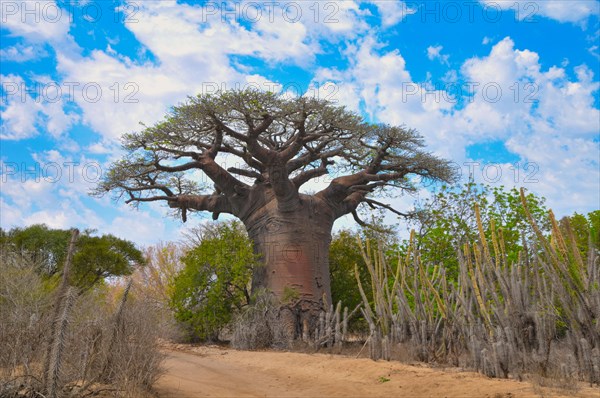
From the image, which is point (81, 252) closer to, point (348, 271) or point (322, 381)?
point (348, 271)

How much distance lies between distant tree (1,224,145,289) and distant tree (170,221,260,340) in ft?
16.1

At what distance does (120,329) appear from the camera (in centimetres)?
625

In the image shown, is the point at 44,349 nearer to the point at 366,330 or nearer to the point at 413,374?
the point at 413,374

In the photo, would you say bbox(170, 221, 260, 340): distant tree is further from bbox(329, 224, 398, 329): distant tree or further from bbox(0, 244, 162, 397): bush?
bbox(0, 244, 162, 397): bush

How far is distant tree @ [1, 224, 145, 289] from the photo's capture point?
18.4m

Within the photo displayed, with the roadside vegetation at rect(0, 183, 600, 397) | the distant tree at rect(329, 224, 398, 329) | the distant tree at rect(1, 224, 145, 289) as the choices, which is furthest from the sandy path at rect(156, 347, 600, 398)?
A: the distant tree at rect(1, 224, 145, 289)

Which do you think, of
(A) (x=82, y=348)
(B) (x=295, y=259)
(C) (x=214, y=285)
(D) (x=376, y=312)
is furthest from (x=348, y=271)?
(A) (x=82, y=348)

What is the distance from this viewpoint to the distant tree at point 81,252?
18406mm

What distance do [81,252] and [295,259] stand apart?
27.2ft

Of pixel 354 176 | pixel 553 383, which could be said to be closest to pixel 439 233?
pixel 354 176

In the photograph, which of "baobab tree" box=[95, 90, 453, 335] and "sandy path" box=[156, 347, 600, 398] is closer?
"sandy path" box=[156, 347, 600, 398]

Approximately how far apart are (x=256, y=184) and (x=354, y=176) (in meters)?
2.75

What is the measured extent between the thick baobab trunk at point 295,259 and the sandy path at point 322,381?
2927mm

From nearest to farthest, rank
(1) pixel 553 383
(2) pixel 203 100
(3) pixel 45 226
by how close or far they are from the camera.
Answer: (1) pixel 553 383, (2) pixel 203 100, (3) pixel 45 226
